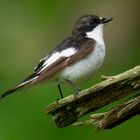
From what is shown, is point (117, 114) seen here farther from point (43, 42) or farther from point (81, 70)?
point (43, 42)

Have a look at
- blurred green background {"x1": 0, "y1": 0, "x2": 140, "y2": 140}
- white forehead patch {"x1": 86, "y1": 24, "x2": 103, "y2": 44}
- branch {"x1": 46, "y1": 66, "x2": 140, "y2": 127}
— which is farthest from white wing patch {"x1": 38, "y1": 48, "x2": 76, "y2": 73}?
blurred green background {"x1": 0, "y1": 0, "x2": 140, "y2": 140}

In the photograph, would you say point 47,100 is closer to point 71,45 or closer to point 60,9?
point 71,45

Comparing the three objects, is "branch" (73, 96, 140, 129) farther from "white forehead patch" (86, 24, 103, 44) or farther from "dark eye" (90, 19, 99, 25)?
"dark eye" (90, 19, 99, 25)

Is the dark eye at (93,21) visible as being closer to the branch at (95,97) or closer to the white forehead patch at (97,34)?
the white forehead patch at (97,34)

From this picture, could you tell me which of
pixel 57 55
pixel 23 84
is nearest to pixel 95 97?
pixel 23 84

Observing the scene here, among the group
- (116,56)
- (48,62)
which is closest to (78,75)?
(48,62)

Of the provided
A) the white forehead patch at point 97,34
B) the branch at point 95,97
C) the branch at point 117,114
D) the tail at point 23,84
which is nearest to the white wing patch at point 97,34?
the white forehead patch at point 97,34
